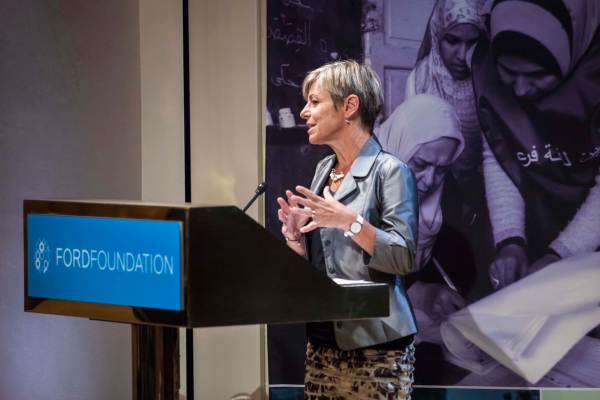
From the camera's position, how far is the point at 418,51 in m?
3.72

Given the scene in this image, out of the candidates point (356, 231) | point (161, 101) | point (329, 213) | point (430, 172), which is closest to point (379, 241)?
→ point (356, 231)

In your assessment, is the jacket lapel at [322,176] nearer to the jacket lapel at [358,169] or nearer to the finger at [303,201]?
the jacket lapel at [358,169]

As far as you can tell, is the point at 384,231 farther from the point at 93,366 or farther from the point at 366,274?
the point at 93,366

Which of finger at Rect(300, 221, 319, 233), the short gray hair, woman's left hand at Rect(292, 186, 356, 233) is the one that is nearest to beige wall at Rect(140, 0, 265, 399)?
the short gray hair

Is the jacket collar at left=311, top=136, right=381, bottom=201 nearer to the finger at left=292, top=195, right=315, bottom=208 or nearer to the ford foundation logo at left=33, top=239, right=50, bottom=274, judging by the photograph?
the finger at left=292, top=195, right=315, bottom=208

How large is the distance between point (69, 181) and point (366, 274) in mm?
1459

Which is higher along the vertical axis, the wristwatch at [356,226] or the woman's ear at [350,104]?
the woman's ear at [350,104]

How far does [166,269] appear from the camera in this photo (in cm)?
160

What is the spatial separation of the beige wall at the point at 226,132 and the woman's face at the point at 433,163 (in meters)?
0.71

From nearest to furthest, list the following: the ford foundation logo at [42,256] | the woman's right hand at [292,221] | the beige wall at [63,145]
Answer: the ford foundation logo at [42,256] < the woman's right hand at [292,221] < the beige wall at [63,145]

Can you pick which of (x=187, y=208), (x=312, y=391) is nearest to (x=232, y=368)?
(x=312, y=391)

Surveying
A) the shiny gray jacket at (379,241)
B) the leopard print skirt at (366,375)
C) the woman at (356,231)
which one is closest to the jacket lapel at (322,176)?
the woman at (356,231)

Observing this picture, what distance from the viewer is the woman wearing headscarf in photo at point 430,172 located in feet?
12.1

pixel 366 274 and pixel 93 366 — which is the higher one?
pixel 366 274
